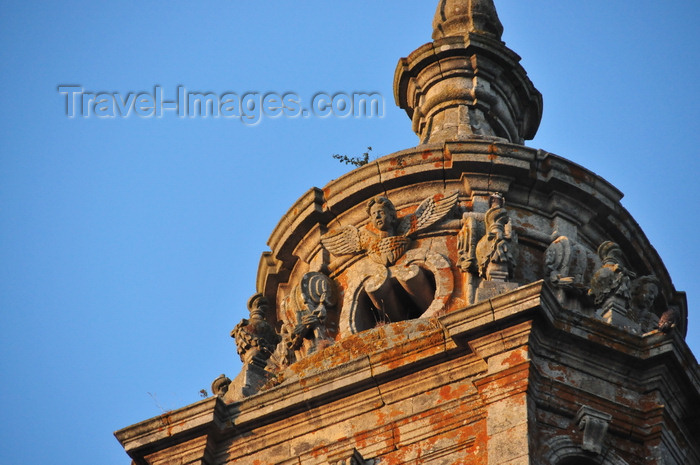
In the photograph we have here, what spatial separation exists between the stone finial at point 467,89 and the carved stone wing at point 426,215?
2670mm

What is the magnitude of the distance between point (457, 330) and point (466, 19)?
30.2ft

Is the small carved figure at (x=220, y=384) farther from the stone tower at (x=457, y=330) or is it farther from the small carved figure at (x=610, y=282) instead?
the small carved figure at (x=610, y=282)

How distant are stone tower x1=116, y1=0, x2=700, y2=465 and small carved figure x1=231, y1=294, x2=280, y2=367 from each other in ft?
0.09

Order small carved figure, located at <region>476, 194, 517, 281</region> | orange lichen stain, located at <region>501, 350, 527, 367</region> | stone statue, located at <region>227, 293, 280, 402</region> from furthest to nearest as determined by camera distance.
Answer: stone statue, located at <region>227, 293, 280, 402</region>
small carved figure, located at <region>476, 194, 517, 281</region>
orange lichen stain, located at <region>501, 350, 527, 367</region>

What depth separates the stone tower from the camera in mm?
22328

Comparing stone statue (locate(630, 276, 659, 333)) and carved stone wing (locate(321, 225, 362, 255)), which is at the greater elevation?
carved stone wing (locate(321, 225, 362, 255))

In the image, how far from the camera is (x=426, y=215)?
2569 centimetres

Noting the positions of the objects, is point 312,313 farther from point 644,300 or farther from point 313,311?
point 644,300

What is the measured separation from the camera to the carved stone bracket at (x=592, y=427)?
72.3 ft

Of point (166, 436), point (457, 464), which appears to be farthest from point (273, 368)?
point (457, 464)

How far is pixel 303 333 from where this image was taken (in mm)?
25312

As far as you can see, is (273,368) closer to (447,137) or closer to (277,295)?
(277,295)

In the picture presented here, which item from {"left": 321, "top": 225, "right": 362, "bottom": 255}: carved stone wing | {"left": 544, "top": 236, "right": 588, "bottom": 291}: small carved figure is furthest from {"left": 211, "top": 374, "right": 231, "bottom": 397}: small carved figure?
{"left": 544, "top": 236, "right": 588, "bottom": 291}: small carved figure

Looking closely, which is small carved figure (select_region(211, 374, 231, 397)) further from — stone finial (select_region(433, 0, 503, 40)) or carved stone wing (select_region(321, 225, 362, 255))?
stone finial (select_region(433, 0, 503, 40))
